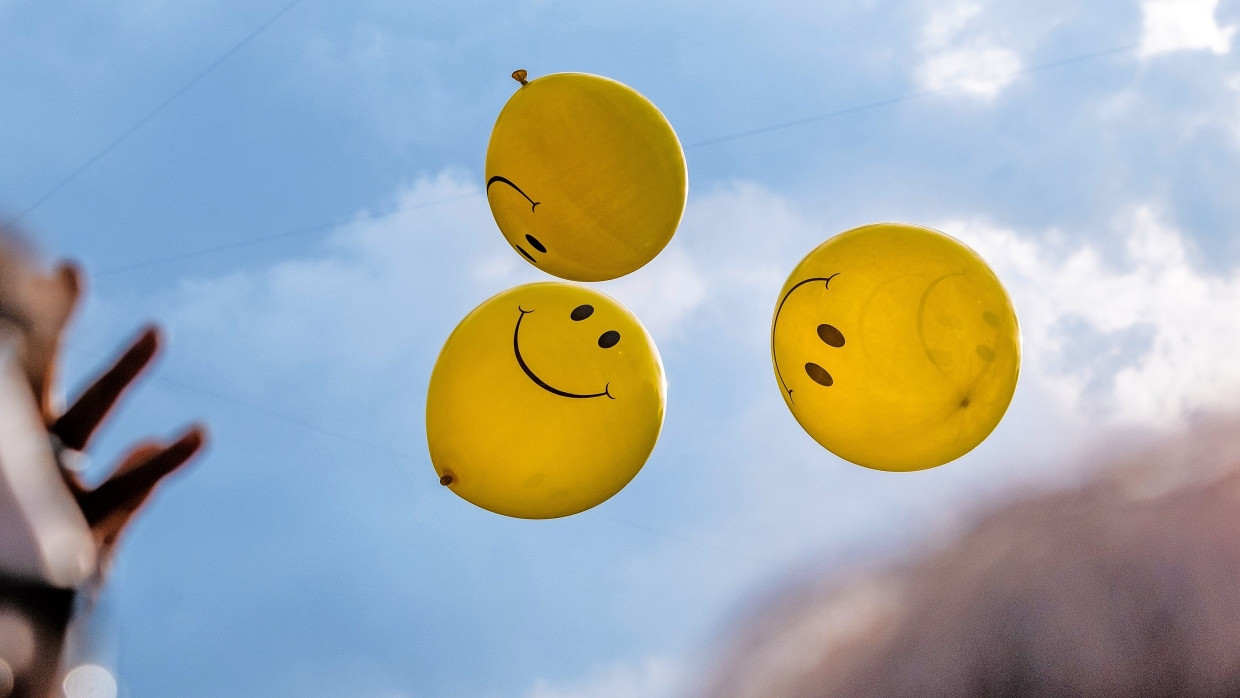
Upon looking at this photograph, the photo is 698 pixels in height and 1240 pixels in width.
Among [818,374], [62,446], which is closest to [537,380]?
[818,374]

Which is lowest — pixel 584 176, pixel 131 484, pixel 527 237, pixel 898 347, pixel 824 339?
pixel 131 484

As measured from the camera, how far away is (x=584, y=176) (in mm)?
3963

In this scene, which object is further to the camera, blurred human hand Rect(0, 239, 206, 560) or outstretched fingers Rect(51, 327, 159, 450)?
outstretched fingers Rect(51, 327, 159, 450)

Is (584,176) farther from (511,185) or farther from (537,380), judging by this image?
(537,380)

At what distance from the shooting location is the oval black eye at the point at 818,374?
3670 mm

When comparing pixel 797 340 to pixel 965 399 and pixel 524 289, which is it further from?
pixel 524 289

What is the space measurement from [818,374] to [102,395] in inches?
124

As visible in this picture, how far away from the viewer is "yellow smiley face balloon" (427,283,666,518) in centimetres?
369

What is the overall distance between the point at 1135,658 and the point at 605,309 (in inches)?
343

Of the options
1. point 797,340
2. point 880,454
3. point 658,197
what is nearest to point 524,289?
point 658,197

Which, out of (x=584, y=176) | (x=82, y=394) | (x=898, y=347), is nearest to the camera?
(x=82, y=394)

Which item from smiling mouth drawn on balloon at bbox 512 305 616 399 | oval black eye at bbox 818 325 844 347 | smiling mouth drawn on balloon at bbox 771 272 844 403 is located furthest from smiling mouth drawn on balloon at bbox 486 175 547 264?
oval black eye at bbox 818 325 844 347

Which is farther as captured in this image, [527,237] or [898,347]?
[527,237]

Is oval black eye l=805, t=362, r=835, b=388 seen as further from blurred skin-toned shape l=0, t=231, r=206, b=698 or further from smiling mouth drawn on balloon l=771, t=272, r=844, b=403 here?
blurred skin-toned shape l=0, t=231, r=206, b=698
